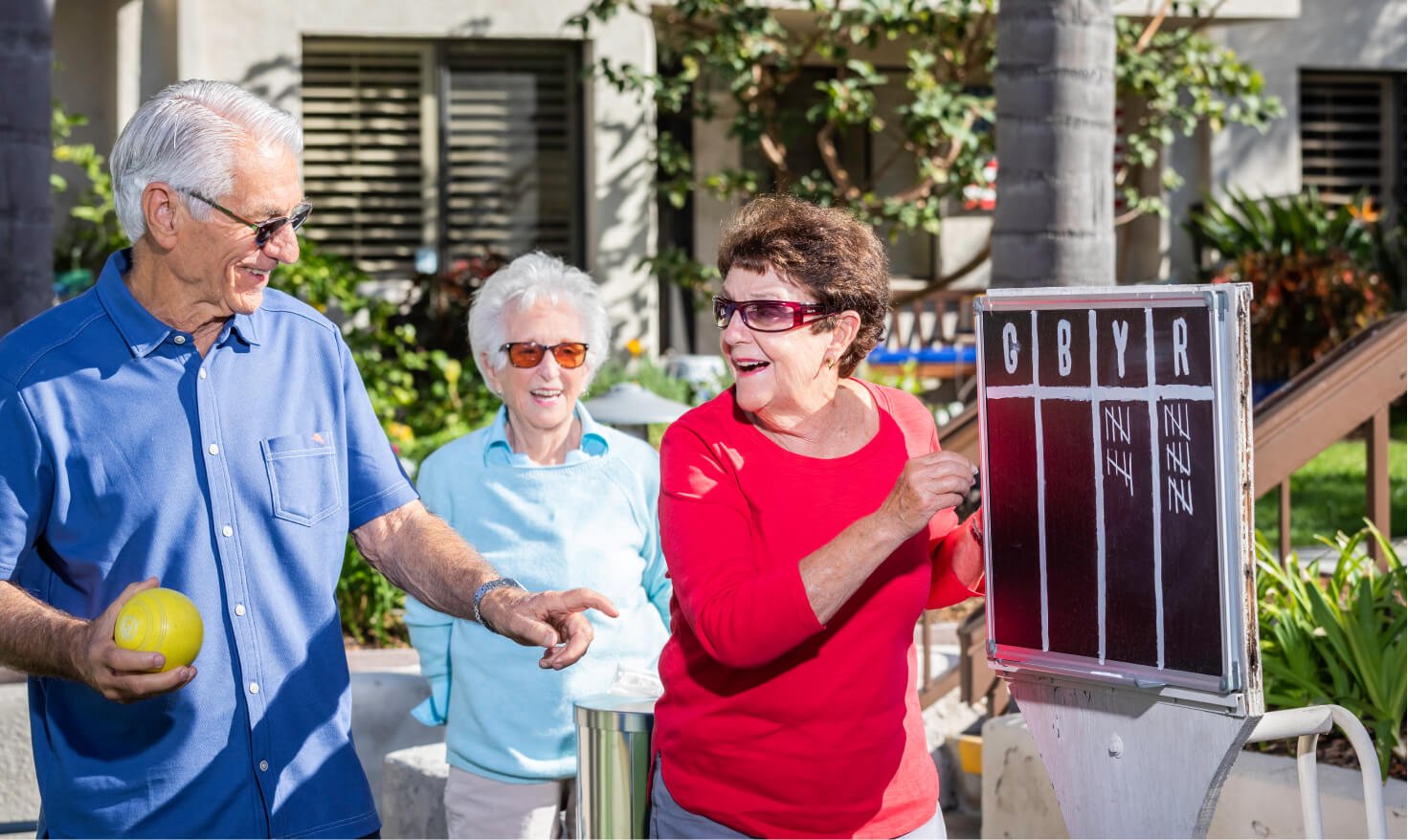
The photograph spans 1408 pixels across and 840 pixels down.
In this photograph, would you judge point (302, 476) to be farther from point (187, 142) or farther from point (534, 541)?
point (534, 541)

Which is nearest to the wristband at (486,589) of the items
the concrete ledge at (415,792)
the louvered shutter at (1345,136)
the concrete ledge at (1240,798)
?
the concrete ledge at (1240,798)

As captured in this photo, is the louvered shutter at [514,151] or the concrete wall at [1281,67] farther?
the concrete wall at [1281,67]

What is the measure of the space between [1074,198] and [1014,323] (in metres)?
3.11

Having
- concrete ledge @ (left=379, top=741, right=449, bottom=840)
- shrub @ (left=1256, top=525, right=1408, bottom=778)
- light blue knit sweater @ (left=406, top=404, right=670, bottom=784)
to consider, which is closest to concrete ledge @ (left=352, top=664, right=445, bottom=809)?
concrete ledge @ (left=379, top=741, right=449, bottom=840)

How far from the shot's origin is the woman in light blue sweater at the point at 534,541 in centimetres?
397

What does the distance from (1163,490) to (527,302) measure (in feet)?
7.14

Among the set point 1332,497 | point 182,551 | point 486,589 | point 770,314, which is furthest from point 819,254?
point 1332,497

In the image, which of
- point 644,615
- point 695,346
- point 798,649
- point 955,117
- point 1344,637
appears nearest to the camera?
point 798,649

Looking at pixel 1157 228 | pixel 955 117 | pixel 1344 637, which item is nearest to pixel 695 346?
pixel 955 117

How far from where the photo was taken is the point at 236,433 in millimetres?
2867

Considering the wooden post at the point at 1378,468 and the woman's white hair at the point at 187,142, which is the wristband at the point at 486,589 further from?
the wooden post at the point at 1378,468

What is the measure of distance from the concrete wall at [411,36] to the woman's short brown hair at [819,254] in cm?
881

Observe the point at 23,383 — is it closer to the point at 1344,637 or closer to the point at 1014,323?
the point at 1014,323

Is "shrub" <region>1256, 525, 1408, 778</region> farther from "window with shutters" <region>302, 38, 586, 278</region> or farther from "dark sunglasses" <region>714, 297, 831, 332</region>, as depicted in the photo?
"window with shutters" <region>302, 38, 586, 278</region>
